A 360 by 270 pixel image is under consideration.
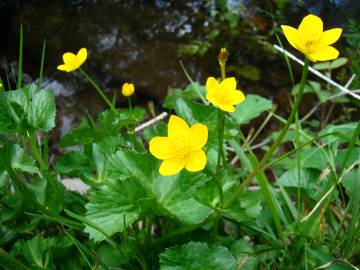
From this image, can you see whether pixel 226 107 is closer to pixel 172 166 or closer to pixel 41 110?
pixel 172 166

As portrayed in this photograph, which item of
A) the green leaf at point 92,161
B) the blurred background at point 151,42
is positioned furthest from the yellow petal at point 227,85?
the blurred background at point 151,42

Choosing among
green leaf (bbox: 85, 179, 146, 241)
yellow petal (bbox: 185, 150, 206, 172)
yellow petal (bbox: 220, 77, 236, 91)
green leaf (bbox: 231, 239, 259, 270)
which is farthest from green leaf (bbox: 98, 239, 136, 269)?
yellow petal (bbox: 220, 77, 236, 91)

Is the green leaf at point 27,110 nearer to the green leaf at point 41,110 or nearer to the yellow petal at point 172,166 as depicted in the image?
the green leaf at point 41,110

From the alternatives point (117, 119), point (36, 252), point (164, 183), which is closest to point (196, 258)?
point (164, 183)

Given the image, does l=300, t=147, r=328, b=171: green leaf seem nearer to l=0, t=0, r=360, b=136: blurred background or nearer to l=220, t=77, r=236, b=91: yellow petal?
l=220, t=77, r=236, b=91: yellow petal

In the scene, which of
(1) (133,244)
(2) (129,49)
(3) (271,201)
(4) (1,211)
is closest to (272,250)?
(3) (271,201)
